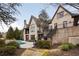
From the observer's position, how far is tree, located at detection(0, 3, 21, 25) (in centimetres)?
247

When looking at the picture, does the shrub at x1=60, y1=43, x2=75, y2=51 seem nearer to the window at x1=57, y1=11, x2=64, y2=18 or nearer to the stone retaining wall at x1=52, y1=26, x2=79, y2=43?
the stone retaining wall at x1=52, y1=26, x2=79, y2=43

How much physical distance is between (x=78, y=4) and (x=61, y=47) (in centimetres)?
56

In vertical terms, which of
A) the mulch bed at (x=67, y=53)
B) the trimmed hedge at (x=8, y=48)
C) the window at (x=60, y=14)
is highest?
the window at (x=60, y=14)

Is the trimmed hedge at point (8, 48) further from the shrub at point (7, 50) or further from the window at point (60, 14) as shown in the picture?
the window at point (60, 14)

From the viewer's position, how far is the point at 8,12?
249cm

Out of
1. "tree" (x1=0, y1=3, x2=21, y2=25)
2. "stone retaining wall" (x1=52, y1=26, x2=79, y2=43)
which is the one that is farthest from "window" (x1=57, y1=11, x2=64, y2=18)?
"tree" (x1=0, y1=3, x2=21, y2=25)

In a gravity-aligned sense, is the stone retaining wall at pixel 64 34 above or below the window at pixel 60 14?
below

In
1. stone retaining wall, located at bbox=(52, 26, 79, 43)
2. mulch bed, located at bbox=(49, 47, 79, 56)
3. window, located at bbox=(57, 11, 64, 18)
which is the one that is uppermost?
window, located at bbox=(57, 11, 64, 18)

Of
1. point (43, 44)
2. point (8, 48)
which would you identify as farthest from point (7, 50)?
point (43, 44)

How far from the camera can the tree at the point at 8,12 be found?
2473 millimetres

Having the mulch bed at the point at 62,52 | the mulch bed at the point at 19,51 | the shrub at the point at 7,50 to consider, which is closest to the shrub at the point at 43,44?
the mulch bed at the point at 62,52

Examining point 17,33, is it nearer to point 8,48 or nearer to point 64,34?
point 8,48

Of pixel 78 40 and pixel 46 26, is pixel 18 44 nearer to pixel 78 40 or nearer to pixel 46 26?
pixel 46 26

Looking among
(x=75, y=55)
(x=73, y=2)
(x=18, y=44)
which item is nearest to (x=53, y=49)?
(x=75, y=55)
